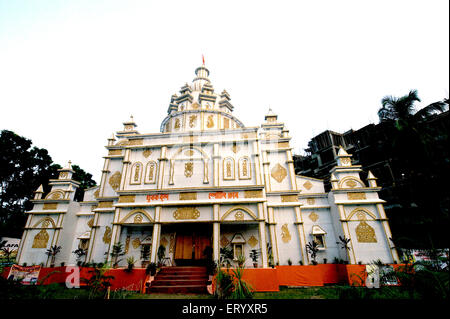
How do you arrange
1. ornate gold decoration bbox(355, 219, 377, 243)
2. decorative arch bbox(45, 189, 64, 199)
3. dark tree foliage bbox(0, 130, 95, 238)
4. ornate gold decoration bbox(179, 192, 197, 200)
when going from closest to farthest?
ornate gold decoration bbox(179, 192, 197, 200) < ornate gold decoration bbox(355, 219, 377, 243) < decorative arch bbox(45, 189, 64, 199) < dark tree foliage bbox(0, 130, 95, 238)

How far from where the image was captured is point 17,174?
20.9 meters

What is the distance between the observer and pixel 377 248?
504 inches

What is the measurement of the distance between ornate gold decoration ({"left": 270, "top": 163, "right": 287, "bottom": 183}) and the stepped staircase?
25.3ft

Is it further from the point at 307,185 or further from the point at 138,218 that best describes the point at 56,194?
the point at 307,185

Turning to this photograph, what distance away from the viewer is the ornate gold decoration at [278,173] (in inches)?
592

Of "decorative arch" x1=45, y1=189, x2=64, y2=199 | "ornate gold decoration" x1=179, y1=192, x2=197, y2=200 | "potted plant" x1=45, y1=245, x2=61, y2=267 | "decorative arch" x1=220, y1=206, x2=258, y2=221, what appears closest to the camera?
"decorative arch" x1=220, y1=206, x2=258, y2=221

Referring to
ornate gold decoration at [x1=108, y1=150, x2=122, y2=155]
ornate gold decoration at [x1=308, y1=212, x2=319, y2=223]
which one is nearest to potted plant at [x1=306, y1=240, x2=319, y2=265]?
ornate gold decoration at [x1=308, y1=212, x2=319, y2=223]

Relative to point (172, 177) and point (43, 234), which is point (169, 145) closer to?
point (172, 177)

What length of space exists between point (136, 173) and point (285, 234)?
10.6 metres

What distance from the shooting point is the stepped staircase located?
9625 millimetres

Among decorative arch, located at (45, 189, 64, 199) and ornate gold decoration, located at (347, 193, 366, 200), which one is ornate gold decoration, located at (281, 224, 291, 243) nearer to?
ornate gold decoration, located at (347, 193, 366, 200)

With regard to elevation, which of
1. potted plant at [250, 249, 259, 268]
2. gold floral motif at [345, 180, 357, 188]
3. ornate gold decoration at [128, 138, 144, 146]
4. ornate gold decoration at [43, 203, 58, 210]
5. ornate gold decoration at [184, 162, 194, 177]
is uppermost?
ornate gold decoration at [128, 138, 144, 146]
